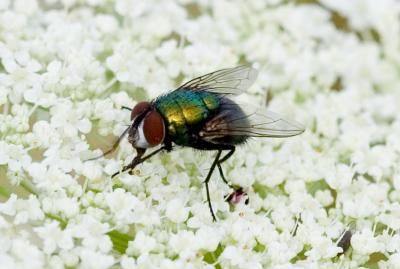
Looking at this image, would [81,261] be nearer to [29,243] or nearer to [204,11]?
[29,243]

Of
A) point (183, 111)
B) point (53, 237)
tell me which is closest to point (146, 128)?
point (183, 111)

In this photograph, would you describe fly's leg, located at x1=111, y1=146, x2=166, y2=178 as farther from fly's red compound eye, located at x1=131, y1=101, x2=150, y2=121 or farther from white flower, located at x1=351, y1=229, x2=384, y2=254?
white flower, located at x1=351, y1=229, x2=384, y2=254

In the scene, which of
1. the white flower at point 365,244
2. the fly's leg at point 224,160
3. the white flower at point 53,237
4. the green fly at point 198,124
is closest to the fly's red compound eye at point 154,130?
the green fly at point 198,124

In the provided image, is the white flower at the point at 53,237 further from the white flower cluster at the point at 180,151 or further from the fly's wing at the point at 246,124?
the fly's wing at the point at 246,124

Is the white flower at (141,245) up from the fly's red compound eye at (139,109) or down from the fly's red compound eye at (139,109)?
down

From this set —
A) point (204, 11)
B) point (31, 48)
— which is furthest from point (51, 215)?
point (204, 11)

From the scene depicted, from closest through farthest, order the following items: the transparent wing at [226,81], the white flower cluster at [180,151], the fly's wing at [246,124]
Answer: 1. the white flower cluster at [180,151]
2. the fly's wing at [246,124]
3. the transparent wing at [226,81]

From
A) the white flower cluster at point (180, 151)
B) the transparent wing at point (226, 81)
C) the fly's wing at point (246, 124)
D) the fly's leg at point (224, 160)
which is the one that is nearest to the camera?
the white flower cluster at point (180, 151)

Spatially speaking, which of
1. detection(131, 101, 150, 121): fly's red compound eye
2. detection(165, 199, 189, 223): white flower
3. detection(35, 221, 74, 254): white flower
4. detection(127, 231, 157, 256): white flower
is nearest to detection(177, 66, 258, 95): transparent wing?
detection(131, 101, 150, 121): fly's red compound eye
